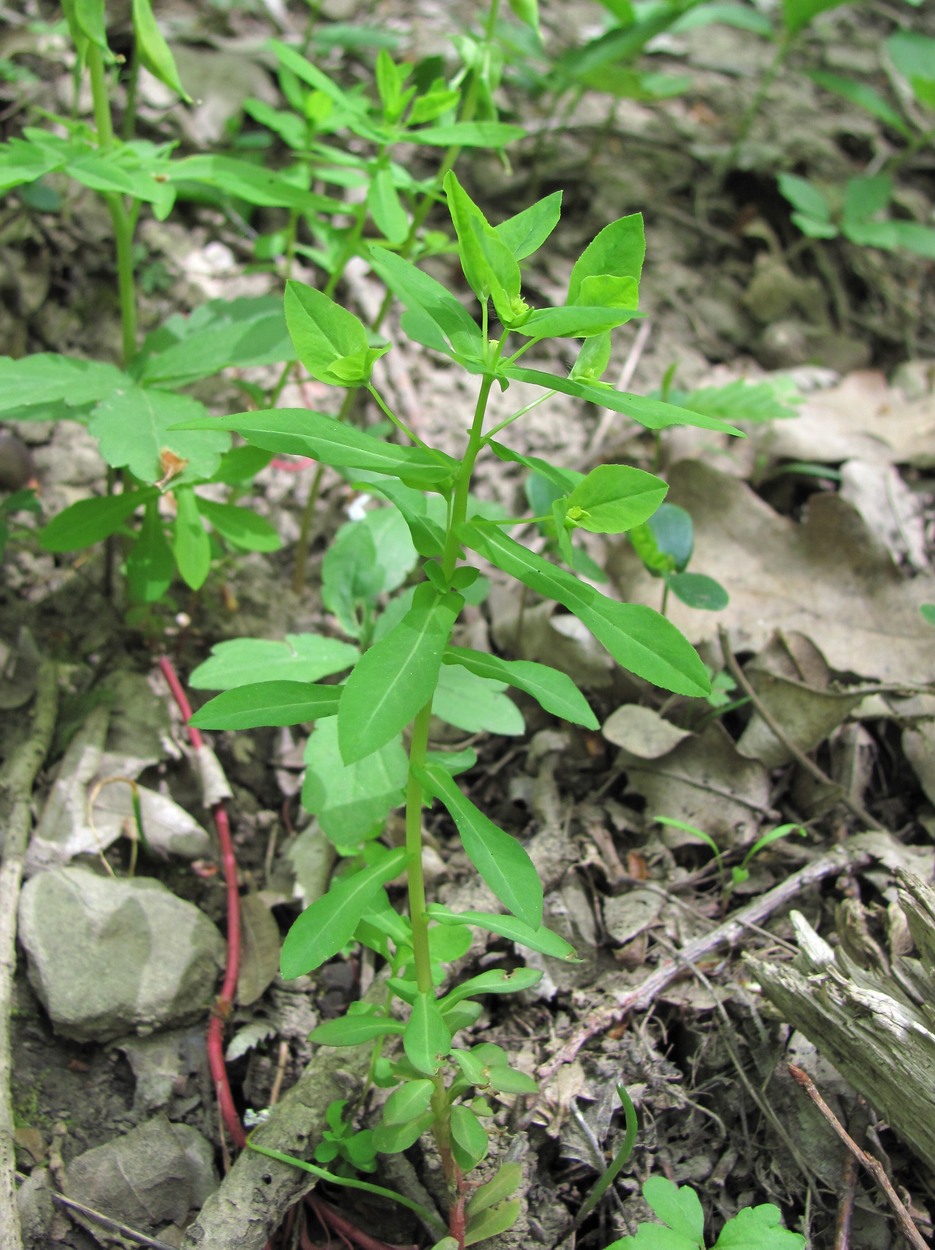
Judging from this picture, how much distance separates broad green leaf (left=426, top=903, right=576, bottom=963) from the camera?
147 centimetres

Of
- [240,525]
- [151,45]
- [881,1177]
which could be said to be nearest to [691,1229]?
[881,1177]

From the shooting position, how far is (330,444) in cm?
129

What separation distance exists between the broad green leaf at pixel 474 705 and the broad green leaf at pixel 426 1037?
1.74ft

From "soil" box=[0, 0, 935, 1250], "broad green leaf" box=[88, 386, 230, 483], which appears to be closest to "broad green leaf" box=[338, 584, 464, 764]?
"broad green leaf" box=[88, 386, 230, 483]

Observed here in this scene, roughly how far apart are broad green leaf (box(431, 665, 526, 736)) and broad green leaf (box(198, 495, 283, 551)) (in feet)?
1.83

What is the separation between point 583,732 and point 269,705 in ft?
3.81

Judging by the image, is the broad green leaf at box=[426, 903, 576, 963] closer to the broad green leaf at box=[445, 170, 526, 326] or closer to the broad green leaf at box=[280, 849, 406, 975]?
the broad green leaf at box=[280, 849, 406, 975]

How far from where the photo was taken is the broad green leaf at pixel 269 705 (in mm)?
1360

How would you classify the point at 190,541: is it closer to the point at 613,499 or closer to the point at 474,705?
the point at 474,705

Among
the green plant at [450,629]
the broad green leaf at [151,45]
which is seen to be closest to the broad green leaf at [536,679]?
the green plant at [450,629]

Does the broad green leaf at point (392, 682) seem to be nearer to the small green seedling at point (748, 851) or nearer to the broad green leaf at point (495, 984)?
the broad green leaf at point (495, 984)

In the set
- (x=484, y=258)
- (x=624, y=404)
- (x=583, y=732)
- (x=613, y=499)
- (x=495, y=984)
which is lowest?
(x=583, y=732)

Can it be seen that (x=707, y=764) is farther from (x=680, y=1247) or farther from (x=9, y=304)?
(x=9, y=304)

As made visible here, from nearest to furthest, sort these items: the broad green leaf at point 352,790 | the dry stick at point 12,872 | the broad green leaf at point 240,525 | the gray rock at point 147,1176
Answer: the dry stick at point 12,872 < the gray rock at point 147,1176 < the broad green leaf at point 352,790 < the broad green leaf at point 240,525
